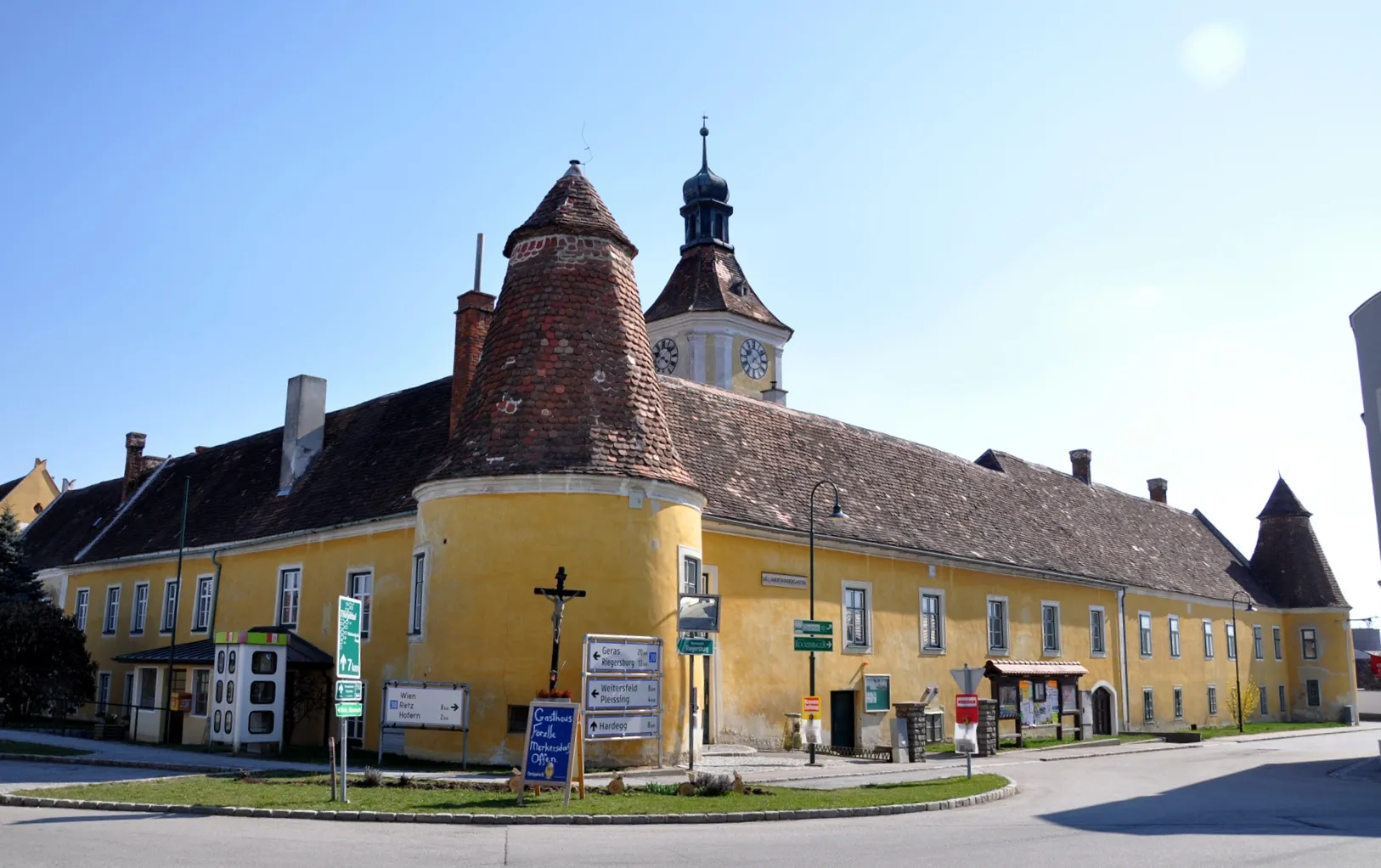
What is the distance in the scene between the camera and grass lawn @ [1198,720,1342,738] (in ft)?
139

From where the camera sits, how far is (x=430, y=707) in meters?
20.6

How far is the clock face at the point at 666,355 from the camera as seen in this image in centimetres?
5050

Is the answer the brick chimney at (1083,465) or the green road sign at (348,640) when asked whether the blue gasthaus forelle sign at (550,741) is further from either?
the brick chimney at (1083,465)

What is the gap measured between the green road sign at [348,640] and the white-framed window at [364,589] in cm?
1047

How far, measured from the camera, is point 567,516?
21078 mm

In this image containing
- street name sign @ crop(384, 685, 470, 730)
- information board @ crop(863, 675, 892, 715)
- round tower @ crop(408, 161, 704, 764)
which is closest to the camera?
street name sign @ crop(384, 685, 470, 730)

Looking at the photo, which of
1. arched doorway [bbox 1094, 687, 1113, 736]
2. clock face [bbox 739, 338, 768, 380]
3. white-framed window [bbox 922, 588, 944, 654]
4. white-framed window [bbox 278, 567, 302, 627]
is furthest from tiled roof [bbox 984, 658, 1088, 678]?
clock face [bbox 739, 338, 768, 380]

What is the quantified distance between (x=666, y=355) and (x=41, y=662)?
1062 inches

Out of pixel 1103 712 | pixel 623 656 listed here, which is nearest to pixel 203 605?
pixel 623 656

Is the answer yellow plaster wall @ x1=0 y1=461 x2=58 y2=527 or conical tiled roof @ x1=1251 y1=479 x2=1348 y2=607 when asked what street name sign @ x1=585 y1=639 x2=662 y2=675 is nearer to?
conical tiled roof @ x1=1251 y1=479 x2=1348 y2=607

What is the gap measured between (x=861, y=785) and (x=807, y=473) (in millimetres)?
13351

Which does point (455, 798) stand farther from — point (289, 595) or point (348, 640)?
point (289, 595)

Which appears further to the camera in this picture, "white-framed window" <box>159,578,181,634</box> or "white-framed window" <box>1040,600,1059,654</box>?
"white-framed window" <box>1040,600,1059,654</box>

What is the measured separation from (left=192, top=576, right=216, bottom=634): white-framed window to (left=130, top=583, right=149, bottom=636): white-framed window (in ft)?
9.72
